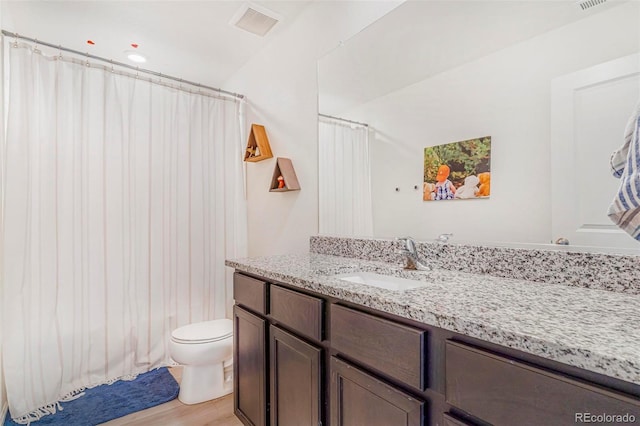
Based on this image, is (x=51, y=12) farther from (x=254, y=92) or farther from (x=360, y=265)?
(x=360, y=265)

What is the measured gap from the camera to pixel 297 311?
3.82 feet

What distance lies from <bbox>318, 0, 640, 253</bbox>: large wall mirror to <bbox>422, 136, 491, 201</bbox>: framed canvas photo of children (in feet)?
0.08

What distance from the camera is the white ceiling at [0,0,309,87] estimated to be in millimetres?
1880

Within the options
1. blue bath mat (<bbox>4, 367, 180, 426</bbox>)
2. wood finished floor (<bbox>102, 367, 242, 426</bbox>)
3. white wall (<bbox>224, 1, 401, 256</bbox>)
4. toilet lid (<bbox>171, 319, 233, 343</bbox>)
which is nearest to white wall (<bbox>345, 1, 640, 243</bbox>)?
white wall (<bbox>224, 1, 401, 256</bbox>)

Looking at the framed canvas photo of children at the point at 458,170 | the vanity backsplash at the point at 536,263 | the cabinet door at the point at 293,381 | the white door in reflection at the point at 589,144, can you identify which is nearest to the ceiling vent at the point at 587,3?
the white door in reflection at the point at 589,144

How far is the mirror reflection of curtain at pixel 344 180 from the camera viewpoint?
1.71 meters

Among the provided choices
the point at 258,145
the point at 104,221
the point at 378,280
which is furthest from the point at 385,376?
the point at 104,221

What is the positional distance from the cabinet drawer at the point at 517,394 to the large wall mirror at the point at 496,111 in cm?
62

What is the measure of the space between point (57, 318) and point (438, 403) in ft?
7.35

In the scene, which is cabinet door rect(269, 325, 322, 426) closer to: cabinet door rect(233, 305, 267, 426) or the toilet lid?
cabinet door rect(233, 305, 267, 426)

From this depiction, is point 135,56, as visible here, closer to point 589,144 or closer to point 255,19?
point 255,19

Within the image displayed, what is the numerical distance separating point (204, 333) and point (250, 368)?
632mm

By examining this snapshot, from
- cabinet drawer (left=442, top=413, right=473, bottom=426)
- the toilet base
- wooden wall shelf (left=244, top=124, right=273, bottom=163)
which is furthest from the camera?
wooden wall shelf (left=244, top=124, right=273, bottom=163)

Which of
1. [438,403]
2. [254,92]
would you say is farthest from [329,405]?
[254,92]
